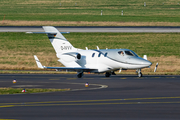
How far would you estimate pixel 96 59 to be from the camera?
37562 millimetres

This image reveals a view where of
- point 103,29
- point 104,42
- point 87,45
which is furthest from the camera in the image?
point 103,29

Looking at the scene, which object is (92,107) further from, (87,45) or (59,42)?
(87,45)

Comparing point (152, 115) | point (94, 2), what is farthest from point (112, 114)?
point (94, 2)

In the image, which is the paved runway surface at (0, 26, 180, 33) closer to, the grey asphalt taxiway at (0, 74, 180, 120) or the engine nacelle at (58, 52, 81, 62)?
the engine nacelle at (58, 52, 81, 62)

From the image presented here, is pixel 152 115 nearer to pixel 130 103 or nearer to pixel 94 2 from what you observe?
pixel 130 103

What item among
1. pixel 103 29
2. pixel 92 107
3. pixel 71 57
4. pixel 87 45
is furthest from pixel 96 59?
pixel 103 29

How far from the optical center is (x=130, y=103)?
17484 mm

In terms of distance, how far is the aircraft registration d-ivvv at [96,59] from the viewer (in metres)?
35.5

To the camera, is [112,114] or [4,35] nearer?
[112,114]

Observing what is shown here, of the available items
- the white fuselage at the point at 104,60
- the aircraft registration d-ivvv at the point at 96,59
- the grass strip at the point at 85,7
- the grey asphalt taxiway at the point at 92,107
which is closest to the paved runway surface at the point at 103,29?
the aircraft registration d-ivvv at the point at 96,59

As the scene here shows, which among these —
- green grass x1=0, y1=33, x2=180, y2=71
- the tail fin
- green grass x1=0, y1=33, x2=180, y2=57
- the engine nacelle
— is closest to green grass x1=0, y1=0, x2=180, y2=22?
green grass x1=0, y1=33, x2=180, y2=57

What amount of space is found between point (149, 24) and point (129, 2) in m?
53.4

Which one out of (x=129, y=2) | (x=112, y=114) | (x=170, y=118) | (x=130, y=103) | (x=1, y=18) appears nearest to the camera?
(x=170, y=118)

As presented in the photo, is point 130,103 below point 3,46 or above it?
above
